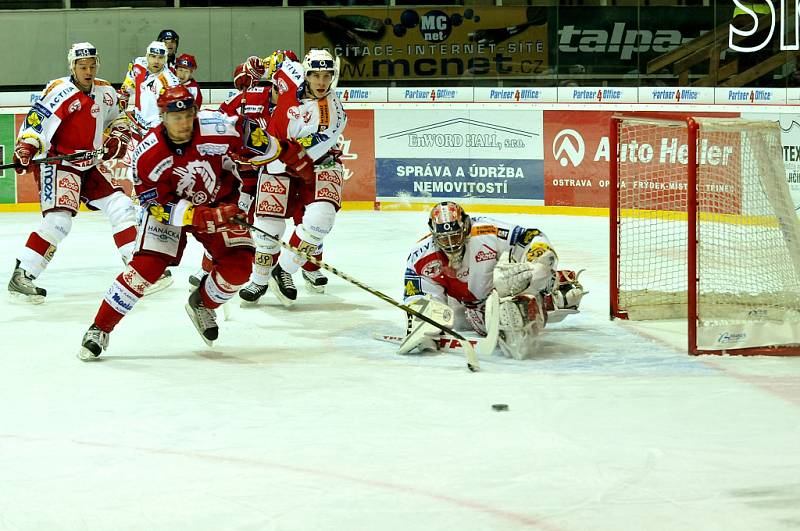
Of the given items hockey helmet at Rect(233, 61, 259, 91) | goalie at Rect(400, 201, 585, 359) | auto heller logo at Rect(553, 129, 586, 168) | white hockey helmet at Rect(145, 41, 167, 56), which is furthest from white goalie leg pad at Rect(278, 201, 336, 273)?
auto heller logo at Rect(553, 129, 586, 168)

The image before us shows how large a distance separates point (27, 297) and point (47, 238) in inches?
14.4

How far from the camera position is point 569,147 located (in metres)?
10.0

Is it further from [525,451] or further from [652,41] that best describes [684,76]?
[525,451]

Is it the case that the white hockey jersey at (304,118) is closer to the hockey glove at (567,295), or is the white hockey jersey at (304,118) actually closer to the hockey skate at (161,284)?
the hockey skate at (161,284)

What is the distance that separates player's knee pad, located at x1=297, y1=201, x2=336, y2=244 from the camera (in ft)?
21.4

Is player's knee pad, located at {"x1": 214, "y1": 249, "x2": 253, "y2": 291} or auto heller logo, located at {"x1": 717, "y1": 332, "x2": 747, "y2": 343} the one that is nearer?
auto heller logo, located at {"x1": 717, "y1": 332, "x2": 747, "y2": 343}

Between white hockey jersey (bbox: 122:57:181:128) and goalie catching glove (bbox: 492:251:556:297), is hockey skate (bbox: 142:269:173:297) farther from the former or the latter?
goalie catching glove (bbox: 492:251:556:297)

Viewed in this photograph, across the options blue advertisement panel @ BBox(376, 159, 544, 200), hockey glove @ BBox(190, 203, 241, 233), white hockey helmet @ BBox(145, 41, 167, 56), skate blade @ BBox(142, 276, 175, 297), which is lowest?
skate blade @ BBox(142, 276, 175, 297)

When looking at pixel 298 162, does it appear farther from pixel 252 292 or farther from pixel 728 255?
pixel 728 255

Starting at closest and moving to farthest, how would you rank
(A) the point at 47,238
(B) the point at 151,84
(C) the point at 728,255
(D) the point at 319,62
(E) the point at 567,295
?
(E) the point at 567,295, (C) the point at 728,255, (D) the point at 319,62, (A) the point at 47,238, (B) the point at 151,84

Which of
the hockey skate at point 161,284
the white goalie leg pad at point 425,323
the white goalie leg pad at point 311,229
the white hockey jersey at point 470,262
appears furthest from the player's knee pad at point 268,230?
the white goalie leg pad at point 425,323

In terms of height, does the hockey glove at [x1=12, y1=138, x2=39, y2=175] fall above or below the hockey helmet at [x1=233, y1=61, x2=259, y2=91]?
below

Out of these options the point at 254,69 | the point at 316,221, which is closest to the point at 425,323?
the point at 316,221

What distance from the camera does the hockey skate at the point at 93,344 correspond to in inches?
201
